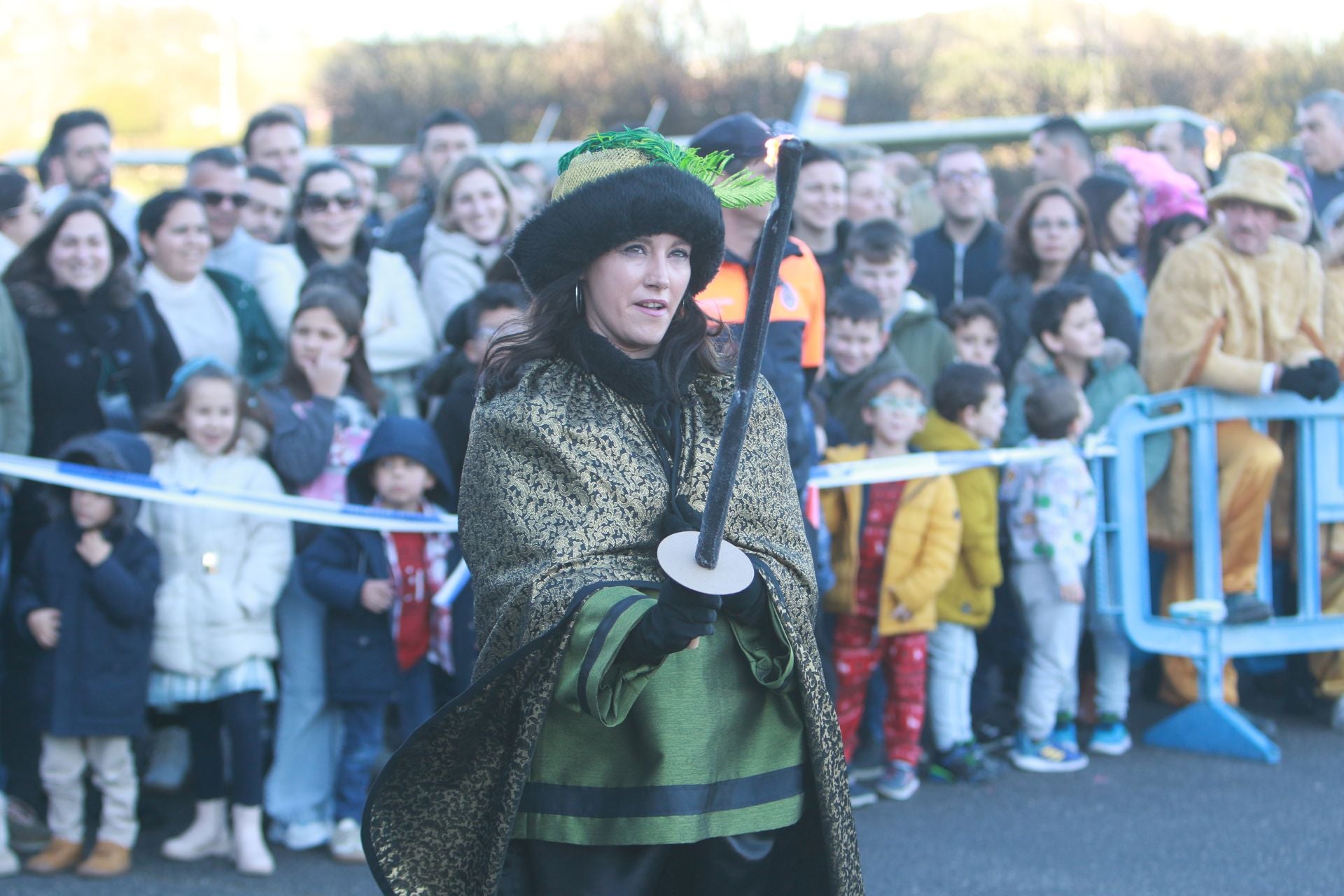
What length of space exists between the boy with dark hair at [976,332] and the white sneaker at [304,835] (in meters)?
3.20

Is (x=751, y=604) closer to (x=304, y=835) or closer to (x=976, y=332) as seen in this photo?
(x=304, y=835)

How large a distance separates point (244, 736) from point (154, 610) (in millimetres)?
492

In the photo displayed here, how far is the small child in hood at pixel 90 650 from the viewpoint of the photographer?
4555 mm

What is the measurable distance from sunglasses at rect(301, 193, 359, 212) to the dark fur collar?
3.92 feet

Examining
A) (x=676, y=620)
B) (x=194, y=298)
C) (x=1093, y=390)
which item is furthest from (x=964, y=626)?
(x=676, y=620)

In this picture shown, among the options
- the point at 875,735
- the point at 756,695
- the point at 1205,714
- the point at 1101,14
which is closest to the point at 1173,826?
the point at 1205,714

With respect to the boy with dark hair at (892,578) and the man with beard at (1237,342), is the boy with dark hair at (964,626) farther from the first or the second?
the man with beard at (1237,342)

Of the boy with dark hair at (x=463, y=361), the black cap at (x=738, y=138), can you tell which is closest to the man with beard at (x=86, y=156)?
the boy with dark hair at (x=463, y=361)

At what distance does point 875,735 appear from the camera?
6.12 meters

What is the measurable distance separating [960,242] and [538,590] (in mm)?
5495

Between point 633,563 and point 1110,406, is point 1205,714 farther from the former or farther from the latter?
point 633,563

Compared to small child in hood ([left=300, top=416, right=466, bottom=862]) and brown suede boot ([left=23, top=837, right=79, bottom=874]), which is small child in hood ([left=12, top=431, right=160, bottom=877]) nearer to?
brown suede boot ([left=23, top=837, right=79, bottom=874])

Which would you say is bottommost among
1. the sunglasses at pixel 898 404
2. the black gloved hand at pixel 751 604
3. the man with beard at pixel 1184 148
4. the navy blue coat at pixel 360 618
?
the navy blue coat at pixel 360 618

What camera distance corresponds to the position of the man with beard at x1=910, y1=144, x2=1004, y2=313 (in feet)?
24.8
